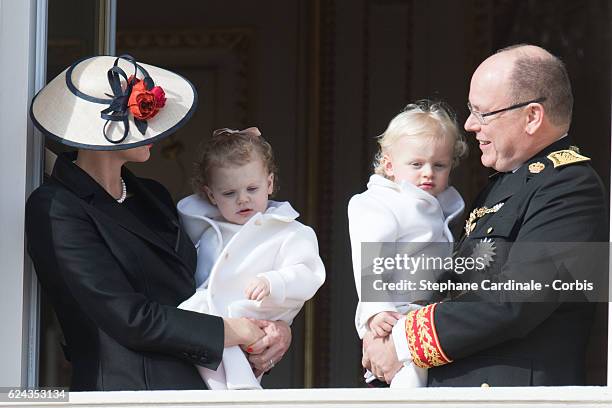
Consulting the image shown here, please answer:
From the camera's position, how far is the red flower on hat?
11.7 feet

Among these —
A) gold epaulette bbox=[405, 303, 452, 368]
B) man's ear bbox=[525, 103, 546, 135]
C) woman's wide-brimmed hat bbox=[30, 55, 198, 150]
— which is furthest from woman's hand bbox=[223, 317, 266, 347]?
man's ear bbox=[525, 103, 546, 135]

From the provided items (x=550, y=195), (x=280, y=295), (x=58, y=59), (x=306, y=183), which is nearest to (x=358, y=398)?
(x=280, y=295)

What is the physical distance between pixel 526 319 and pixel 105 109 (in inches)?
42.4

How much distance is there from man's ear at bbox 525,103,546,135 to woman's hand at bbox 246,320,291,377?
0.75m

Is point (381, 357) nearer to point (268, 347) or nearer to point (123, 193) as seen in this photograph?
point (268, 347)

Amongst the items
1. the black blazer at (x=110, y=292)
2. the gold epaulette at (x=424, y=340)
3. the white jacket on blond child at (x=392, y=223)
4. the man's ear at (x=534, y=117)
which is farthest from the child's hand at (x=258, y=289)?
the man's ear at (x=534, y=117)

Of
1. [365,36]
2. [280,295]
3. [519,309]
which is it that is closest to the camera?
[519,309]

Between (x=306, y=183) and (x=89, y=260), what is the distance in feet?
9.77

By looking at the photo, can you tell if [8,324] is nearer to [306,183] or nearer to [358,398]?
[358,398]

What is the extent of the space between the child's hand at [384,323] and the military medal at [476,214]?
0.87 feet

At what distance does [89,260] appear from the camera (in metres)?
3.43

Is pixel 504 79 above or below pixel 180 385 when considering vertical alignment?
above

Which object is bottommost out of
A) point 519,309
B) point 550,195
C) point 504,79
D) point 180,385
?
point 180,385

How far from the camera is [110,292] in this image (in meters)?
3.42
